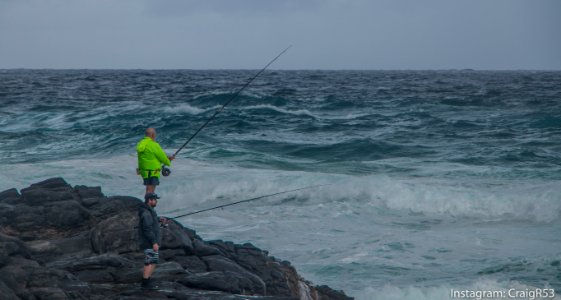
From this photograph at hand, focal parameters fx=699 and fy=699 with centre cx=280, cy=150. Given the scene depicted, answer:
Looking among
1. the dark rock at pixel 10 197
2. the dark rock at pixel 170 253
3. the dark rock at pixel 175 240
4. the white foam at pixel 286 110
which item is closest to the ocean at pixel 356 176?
the white foam at pixel 286 110

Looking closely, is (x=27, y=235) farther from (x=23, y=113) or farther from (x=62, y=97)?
(x=62, y=97)

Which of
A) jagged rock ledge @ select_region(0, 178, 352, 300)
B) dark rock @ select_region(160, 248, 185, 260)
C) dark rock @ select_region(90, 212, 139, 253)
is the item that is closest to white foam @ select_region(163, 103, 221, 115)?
jagged rock ledge @ select_region(0, 178, 352, 300)

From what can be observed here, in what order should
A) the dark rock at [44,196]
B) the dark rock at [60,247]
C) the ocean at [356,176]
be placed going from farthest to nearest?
the ocean at [356,176] < the dark rock at [44,196] < the dark rock at [60,247]

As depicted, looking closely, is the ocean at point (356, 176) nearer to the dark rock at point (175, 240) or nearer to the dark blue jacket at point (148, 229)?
the dark rock at point (175, 240)

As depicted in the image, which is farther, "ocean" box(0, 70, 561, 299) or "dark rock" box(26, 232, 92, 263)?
"ocean" box(0, 70, 561, 299)

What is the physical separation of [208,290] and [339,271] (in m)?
3.36

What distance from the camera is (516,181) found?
1619cm

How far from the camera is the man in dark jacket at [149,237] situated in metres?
6.53

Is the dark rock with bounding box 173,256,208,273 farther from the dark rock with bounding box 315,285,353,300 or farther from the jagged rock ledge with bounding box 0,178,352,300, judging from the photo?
the dark rock with bounding box 315,285,353,300

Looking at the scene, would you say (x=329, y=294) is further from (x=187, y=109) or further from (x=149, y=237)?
(x=187, y=109)

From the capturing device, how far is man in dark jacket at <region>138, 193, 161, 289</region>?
6.53 meters

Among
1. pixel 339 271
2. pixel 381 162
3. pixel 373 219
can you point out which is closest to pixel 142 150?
pixel 339 271

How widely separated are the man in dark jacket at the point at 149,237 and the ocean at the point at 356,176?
314 centimetres

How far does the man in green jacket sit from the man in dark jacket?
1.39 ft
